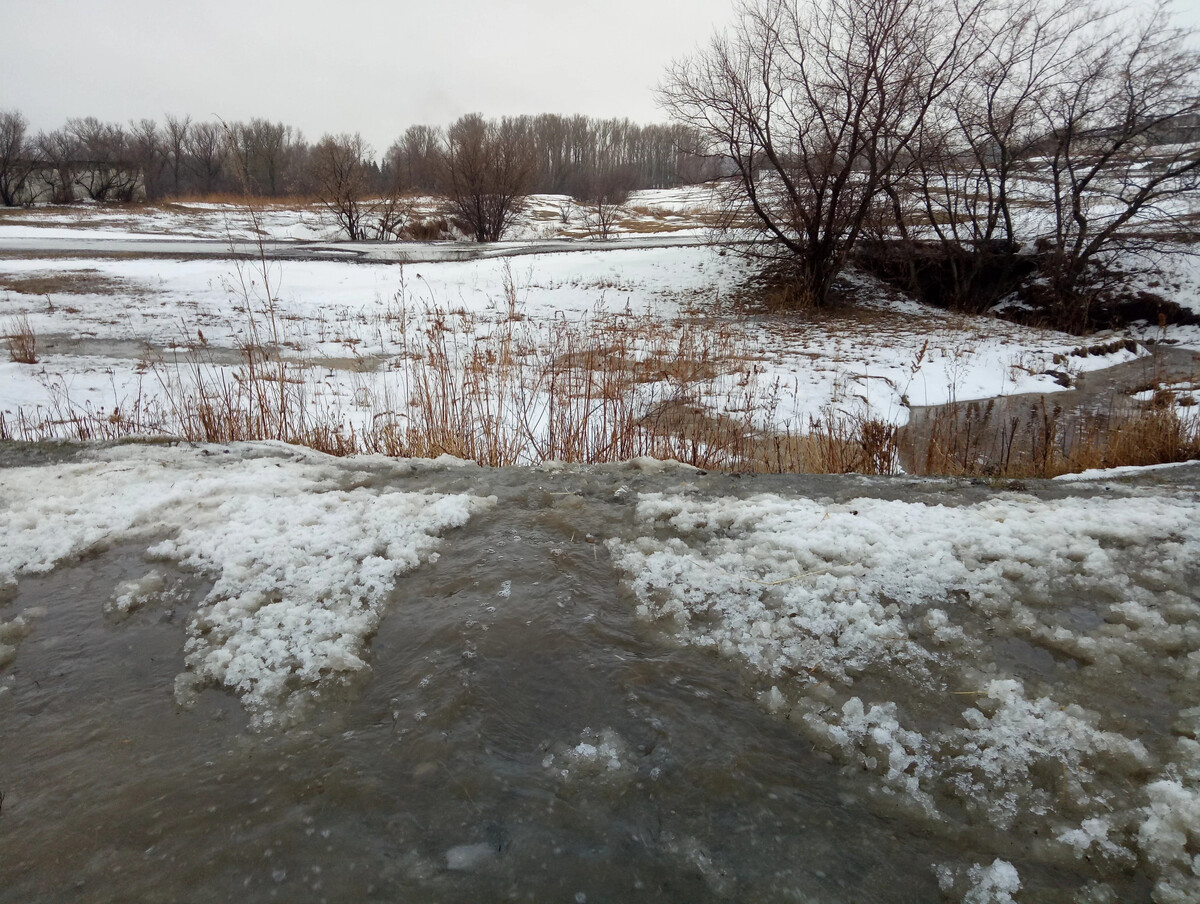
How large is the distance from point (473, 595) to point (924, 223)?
16991mm

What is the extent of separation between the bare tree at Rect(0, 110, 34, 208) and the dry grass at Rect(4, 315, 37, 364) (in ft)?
123

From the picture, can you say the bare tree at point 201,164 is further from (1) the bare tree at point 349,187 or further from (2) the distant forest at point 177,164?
(1) the bare tree at point 349,187

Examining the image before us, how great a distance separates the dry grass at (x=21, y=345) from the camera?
23.3 ft

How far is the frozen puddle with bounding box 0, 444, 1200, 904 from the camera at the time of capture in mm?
1108

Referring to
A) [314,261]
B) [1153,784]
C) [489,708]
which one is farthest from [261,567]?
[314,261]

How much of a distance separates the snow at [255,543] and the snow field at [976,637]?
875 mm

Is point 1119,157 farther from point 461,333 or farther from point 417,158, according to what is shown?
point 417,158

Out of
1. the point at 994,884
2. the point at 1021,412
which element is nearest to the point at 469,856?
the point at 994,884

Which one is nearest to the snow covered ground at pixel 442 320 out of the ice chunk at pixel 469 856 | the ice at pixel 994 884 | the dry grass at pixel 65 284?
the dry grass at pixel 65 284

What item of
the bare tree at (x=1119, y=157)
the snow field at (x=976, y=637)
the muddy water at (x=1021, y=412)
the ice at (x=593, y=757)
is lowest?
the muddy water at (x=1021, y=412)

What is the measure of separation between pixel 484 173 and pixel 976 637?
24.8 meters

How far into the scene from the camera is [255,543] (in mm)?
2273

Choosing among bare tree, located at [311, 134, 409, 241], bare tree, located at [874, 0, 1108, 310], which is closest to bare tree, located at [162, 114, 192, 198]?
bare tree, located at [311, 134, 409, 241]

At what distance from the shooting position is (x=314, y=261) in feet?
50.2
